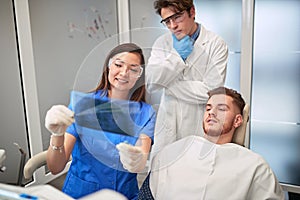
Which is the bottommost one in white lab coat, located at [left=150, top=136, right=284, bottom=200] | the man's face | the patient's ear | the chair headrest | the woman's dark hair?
white lab coat, located at [left=150, top=136, right=284, bottom=200]

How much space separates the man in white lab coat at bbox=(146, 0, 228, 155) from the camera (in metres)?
0.95

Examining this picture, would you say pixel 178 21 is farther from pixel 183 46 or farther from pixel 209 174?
pixel 209 174

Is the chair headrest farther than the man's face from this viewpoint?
Yes

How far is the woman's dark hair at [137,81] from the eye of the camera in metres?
0.88

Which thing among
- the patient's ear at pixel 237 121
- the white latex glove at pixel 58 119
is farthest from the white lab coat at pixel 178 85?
the white latex glove at pixel 58 119

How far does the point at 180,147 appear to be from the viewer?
1108 millimetres

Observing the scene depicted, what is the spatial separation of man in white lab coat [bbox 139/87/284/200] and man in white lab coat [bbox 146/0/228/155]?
5cm

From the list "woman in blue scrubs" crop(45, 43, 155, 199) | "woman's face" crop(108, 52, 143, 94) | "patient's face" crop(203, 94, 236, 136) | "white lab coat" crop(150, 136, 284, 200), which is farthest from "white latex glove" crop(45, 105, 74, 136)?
"patient's face" crop(203, 94, 236, 136)

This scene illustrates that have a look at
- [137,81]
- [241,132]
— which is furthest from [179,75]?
[241,132]

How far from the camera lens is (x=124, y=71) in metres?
0.85

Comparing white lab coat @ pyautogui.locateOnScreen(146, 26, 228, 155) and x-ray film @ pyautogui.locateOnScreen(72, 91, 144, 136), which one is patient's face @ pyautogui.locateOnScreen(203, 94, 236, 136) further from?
x-ray film @ pyautogui.locateOnScreen(72, 91, 144, 136)

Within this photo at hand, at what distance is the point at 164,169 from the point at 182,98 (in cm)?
27

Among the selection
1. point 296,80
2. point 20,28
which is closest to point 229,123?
point 20,28

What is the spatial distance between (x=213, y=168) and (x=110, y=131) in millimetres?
418
